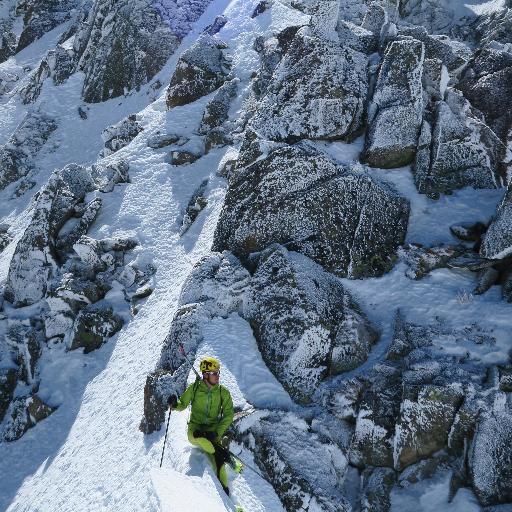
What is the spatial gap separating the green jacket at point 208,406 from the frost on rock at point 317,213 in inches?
333

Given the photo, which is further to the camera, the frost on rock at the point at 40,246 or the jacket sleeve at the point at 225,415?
the frost on rock at the point at 40,246

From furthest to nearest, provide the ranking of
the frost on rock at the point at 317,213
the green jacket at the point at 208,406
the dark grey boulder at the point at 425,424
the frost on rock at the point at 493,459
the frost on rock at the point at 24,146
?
the frost on rock at the point at 24,146
the frost on rock at the point at 317,213
the dark grey boulder at the point at 425,424
the frost on rock at the point at 493,459
the green jacket at the point at 208,406

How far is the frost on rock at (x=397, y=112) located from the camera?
2189 centimetres

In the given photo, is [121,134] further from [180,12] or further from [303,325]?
[303,325]

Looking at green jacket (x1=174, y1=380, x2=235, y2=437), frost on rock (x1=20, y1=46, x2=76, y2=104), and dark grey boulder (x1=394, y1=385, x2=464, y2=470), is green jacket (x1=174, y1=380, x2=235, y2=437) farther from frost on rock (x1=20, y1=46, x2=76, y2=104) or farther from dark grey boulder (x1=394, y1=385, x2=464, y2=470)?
frost on rock (x1=20, y1=46, x2=76, y2=104)

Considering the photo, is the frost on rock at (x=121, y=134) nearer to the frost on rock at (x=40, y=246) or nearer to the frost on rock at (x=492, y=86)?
the frost on rock at (x=40, y=246)

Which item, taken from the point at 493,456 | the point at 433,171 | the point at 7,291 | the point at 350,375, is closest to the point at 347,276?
the point at 350,375

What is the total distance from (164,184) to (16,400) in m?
13.5

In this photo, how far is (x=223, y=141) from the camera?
29797 mm

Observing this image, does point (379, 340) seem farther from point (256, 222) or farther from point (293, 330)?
point (256, 222)

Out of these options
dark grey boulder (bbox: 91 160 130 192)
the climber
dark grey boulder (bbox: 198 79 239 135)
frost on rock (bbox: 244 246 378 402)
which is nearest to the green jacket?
the climber

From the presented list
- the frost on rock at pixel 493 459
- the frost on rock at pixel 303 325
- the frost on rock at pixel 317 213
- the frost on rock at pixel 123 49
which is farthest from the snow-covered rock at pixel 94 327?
the frost on rock at pixel 123 49

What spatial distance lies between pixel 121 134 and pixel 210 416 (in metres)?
27.3

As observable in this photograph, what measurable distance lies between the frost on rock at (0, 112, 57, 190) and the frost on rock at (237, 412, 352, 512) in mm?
33375
